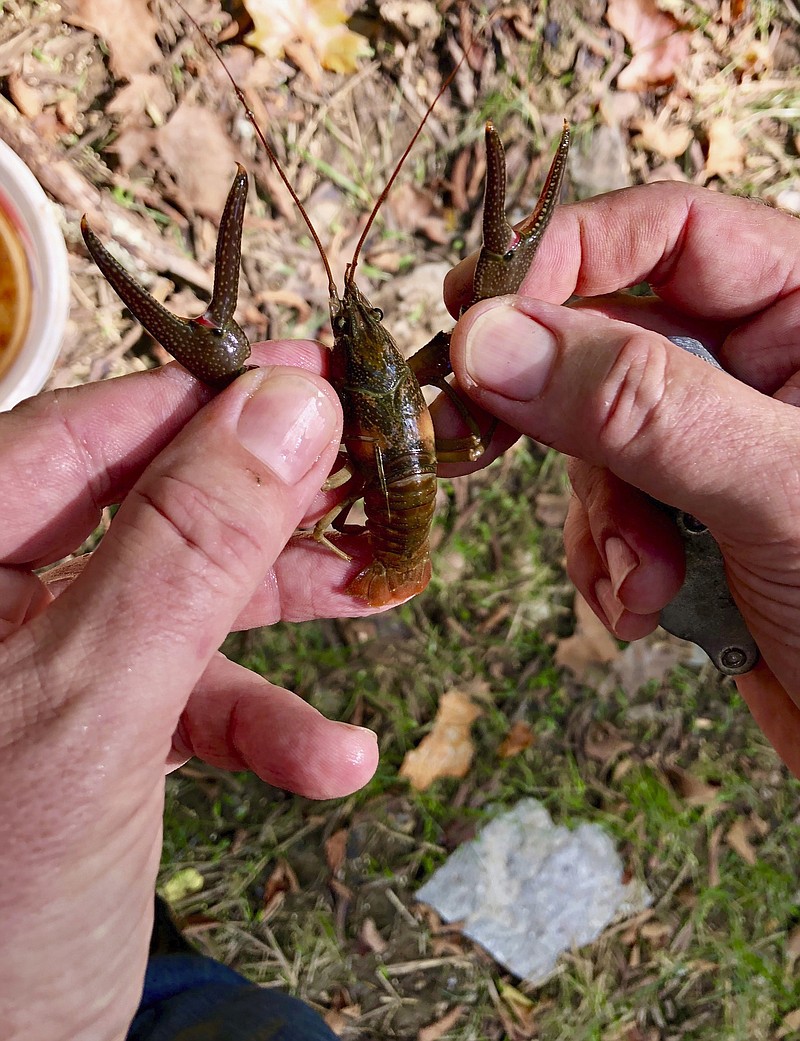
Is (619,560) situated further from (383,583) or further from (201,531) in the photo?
(201,531)

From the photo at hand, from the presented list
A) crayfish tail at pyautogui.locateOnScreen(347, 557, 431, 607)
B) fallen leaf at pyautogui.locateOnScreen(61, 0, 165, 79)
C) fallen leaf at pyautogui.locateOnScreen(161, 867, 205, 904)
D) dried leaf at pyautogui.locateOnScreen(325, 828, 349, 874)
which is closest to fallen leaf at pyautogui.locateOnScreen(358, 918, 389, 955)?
dried leaf at pyautogui.locateOnScreen(325, 828, 349, 874)

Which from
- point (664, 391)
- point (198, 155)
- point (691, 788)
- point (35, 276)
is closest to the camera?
point (664, 391)

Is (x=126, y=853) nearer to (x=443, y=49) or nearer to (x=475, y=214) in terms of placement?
(x=475, y=214)

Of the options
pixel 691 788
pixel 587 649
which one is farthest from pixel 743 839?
pixel 587 649

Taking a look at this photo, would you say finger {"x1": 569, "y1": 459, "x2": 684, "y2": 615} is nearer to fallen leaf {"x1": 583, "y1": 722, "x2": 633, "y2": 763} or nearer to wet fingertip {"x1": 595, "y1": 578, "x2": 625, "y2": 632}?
wet fingertip {"x1": 595, "y1": 578, "x2": 625, "y2": 632}

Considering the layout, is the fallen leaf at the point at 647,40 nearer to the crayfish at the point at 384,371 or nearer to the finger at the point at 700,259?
the finger at the point at 700,259

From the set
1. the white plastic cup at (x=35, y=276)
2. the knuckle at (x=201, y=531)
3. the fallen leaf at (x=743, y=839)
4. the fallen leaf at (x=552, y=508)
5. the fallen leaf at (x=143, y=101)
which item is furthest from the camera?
the fallen leaf at (x=552, y=508)

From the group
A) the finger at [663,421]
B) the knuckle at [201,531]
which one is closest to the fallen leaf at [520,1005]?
the finger at [663,421]
